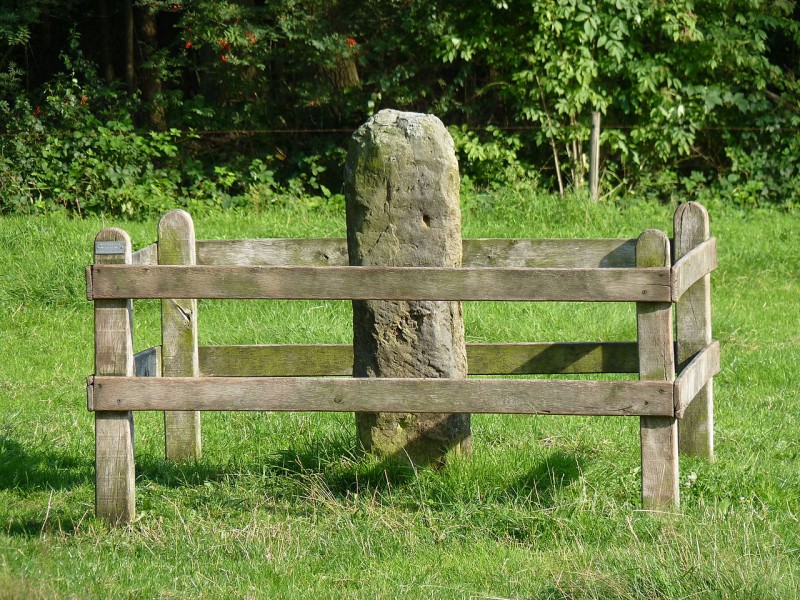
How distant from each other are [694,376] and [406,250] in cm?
148

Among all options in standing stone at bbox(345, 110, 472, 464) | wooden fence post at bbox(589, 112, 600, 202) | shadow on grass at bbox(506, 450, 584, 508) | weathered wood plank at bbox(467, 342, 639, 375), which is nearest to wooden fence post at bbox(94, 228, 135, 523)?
standing stone at bbox(345, 110, 472, 464)

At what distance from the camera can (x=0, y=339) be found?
29.9ft

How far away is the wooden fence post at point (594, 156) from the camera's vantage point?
44.7 ft

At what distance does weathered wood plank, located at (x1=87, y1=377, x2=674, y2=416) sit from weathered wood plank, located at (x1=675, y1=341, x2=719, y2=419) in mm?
72

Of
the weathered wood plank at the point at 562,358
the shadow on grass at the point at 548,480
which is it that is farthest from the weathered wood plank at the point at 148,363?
the shadow on grass at the point at 548,480

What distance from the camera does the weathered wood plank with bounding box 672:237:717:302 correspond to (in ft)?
14.2

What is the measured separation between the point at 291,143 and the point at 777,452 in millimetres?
11241

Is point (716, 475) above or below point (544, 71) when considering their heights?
below

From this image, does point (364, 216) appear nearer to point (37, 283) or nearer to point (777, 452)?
point (777, 452)

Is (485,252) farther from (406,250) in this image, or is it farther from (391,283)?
(391,283)

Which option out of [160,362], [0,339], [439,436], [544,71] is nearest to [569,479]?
[439,436]

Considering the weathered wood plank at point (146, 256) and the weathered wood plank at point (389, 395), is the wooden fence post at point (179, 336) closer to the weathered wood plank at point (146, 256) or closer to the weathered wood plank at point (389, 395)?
the weathered wood plank at point (146, 256)

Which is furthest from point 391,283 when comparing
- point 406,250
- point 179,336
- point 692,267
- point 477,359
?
point 179,336

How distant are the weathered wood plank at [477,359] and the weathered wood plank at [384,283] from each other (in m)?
1.33
